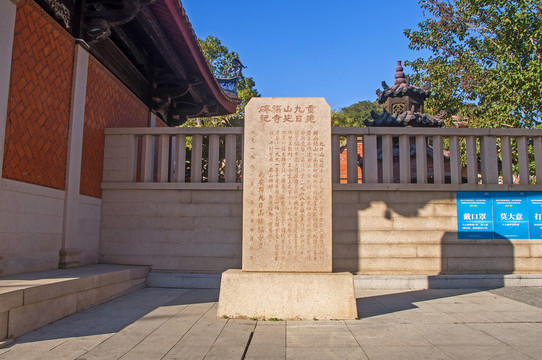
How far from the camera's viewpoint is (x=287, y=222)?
493 centimetres

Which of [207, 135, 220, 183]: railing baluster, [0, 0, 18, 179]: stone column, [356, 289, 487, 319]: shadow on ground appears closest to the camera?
[0, 0, 18, 179]: stone column

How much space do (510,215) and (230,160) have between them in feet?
16.7

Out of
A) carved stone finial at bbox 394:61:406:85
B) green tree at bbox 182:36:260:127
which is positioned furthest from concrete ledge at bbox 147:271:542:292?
green tree at bbox 182:36:260:127

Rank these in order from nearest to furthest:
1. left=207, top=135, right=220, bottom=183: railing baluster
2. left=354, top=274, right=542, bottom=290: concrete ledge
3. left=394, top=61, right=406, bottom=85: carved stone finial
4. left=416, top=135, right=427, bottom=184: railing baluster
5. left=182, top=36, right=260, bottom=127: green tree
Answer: left=354, top=274, right=542, bottom=290: concrete ledge → left=416, top=135, right=427, bottom=184: railing baluster → left=207, top=135, right=220, bottom=183: railing baluster → left=394, top=61, right=406, bottom=85: carved stone finial → left=182, top=36, right=260, bottom=127: green tree

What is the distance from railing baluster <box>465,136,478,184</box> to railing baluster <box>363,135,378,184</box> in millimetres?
1707

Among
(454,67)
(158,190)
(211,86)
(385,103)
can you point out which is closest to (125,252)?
(158,190)

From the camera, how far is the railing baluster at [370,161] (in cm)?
734

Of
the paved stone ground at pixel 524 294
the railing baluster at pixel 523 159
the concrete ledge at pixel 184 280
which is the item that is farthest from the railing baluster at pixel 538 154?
the concrete ledge at pixel 184 280

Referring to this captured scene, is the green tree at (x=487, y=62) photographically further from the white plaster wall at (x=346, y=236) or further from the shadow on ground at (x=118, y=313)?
the shadow on ground at (x=118, y=313)

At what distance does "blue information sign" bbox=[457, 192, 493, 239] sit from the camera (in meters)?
7.16

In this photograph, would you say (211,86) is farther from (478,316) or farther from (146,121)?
(478,316)

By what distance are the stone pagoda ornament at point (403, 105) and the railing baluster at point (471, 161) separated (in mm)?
3034

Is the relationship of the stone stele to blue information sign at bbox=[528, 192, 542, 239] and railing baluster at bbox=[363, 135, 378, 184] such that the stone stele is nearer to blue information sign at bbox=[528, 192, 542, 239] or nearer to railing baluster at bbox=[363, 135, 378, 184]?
railing baluster at bbox=[363, 135, 378, 184]

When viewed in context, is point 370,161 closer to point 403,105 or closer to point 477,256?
point 477,256
